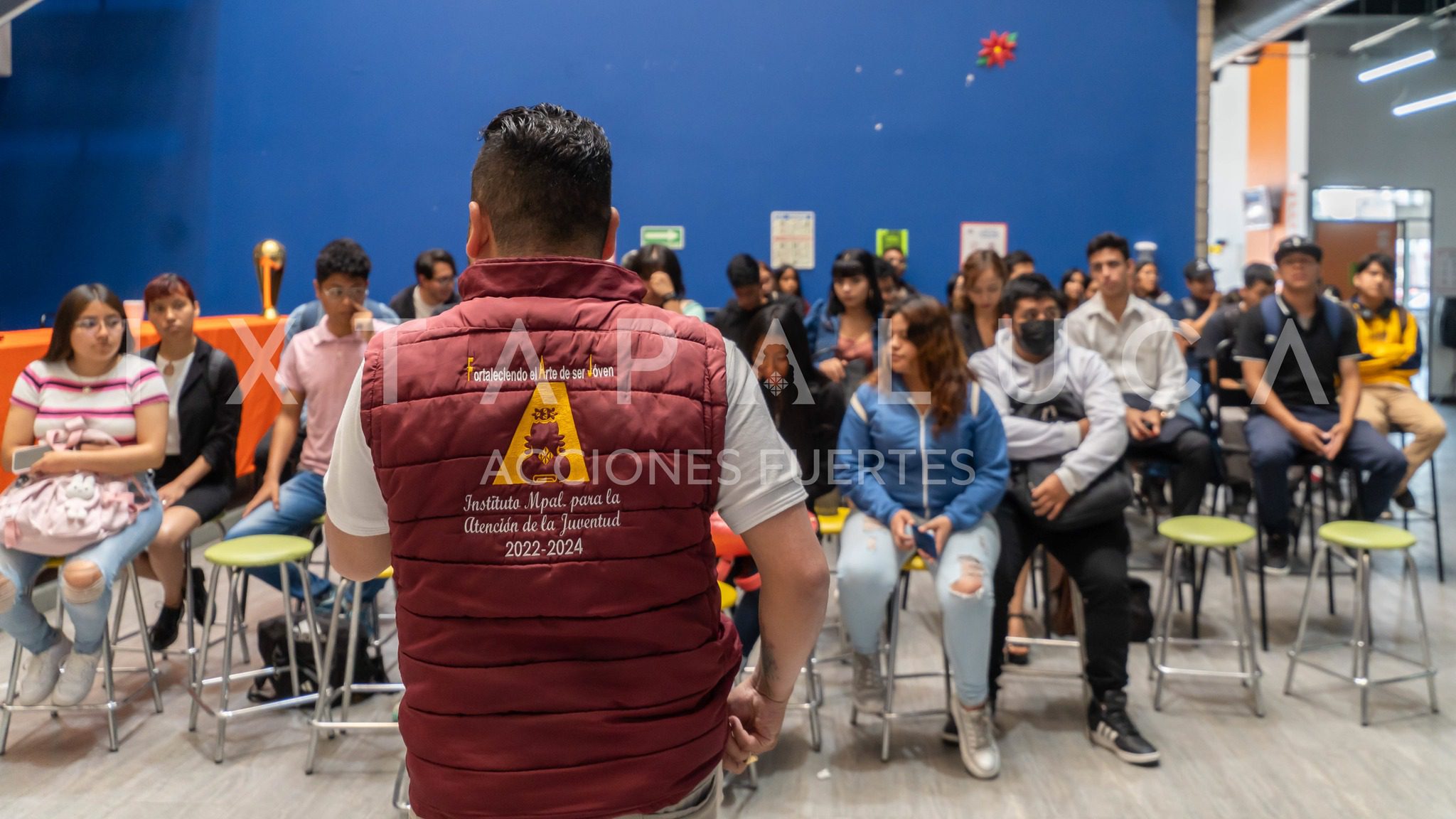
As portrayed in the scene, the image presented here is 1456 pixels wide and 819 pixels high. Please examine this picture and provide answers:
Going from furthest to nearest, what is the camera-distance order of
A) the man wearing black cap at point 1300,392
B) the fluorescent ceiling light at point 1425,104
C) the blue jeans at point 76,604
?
1. the fluorescent ceiling light at point 1425,104
2. the man wearing black cap at point 1300,392
3. the blue jeans at point 76,604

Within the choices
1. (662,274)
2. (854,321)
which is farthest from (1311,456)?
(662,274)

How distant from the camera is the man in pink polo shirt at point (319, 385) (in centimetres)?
395

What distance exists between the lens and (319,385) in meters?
4.01

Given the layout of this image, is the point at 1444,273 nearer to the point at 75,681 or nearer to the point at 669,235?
the point at 669,235

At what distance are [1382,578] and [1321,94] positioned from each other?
9.81 meters

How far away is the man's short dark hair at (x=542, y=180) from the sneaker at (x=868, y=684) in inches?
102

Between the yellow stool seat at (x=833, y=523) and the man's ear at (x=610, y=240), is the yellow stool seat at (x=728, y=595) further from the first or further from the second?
the man's ear at (x=610, y=240)

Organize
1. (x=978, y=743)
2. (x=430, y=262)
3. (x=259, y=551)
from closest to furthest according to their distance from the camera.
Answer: (x=978, y=743) → (x=259, y=551) → (x=430, y=262)

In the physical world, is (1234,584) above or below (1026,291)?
below

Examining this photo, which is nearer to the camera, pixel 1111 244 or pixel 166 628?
pixel 166 628

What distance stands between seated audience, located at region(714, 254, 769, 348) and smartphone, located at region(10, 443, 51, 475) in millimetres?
2453

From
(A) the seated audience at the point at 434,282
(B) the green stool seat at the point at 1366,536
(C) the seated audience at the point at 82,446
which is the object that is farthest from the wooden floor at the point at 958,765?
(A) the seated audience at the point at 434,282

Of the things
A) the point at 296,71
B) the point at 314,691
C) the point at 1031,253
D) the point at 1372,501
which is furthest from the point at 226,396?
the point at 1031,253

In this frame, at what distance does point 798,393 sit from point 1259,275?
4.45m
